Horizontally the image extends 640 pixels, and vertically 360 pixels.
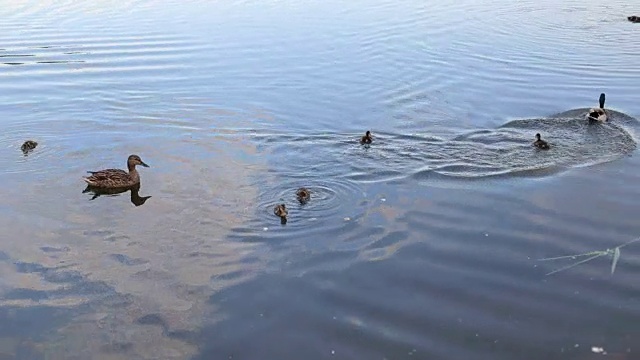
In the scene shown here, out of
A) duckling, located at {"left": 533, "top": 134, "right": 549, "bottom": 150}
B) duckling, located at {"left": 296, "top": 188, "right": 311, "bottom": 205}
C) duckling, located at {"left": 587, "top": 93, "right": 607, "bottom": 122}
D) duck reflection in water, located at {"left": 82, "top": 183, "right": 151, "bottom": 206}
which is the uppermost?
duckling, located at {"left": 587, "top": 93, "right": 607, "bottom": 122}

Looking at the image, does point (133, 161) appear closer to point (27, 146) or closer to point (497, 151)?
point (27, 146)

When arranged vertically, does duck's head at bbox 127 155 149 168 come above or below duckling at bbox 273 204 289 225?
above

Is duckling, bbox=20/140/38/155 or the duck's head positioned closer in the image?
the duck's head

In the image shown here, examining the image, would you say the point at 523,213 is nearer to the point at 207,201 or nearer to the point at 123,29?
the point at 207,201

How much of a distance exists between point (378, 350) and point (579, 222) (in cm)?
405

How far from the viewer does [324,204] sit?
34.6 ft

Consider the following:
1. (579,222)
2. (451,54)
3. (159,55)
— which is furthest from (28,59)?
(579,222)

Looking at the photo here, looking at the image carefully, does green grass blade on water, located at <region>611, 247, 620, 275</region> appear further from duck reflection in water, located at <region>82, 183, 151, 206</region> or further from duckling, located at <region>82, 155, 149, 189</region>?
duckling, located at <region>82, 155, 149, 189</region>

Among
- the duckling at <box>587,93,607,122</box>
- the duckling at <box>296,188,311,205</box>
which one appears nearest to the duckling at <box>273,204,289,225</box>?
the duckling at <box>296,188,311,205</box>

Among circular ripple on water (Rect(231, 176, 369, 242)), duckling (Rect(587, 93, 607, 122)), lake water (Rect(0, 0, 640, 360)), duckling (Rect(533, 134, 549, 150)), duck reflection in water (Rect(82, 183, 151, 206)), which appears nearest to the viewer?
lake water (Rect(0, 0, 640, 360))

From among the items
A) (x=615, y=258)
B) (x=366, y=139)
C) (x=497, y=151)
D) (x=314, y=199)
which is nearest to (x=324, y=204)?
(x=314, y=199)

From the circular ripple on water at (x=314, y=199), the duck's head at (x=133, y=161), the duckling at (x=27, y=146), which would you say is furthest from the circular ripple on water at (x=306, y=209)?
the duckling at (x=27, y=146)

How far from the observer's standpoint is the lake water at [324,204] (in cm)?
744

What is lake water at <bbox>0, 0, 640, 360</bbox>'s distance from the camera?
7.44m
